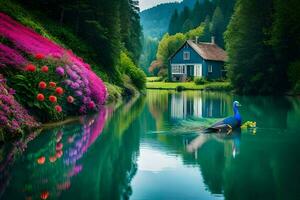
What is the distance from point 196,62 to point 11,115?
60.9 meters

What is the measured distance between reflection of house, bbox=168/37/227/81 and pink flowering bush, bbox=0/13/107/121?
49.1 metres

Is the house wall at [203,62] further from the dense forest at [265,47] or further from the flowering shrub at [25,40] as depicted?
the flowering shrub at [25,40]

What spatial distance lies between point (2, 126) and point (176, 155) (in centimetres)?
476

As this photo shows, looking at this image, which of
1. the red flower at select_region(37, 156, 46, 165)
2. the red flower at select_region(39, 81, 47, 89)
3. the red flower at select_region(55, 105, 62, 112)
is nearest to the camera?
the red flower at select_region(37, 156, 46, 165)

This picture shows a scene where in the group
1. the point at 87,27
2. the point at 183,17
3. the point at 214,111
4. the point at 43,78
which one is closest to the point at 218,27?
the point at 183,17

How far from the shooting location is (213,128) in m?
17.8

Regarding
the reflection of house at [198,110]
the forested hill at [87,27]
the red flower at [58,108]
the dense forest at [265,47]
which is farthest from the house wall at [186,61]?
the red flower at [58,108]

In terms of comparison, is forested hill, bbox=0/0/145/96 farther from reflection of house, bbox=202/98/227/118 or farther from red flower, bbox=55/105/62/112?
red flower, bbox=55/105/62/112

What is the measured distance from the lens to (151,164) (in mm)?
11672

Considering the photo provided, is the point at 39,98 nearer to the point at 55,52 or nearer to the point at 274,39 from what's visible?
the point at 55,52

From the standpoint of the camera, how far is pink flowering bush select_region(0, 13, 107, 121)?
17969 mm

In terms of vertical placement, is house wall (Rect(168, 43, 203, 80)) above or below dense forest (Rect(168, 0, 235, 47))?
below

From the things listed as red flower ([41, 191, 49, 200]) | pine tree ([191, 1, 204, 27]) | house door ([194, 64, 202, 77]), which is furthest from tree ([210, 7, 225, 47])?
red flower ([41, 191, 49, 200])

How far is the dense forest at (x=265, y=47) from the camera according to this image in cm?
4778
